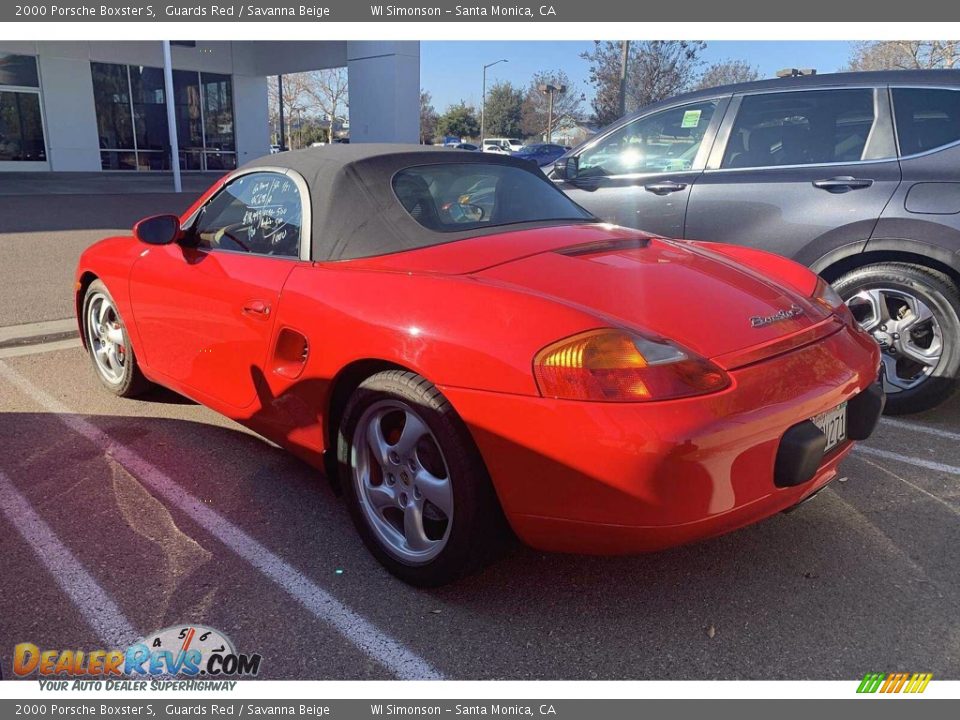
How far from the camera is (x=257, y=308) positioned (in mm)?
2850

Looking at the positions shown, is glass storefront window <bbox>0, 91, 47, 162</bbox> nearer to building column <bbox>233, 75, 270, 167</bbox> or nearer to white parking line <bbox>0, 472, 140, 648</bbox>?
building column <bbox>233, 75, 270, 167</bbox>

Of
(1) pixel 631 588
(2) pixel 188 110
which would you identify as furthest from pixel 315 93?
(1) pixel 631 588

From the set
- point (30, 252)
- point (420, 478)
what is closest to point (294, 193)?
point (420, 478)

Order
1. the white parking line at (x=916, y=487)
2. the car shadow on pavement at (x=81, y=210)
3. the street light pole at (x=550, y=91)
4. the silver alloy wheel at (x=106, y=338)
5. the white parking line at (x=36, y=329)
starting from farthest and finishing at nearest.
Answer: the street light pole at (x=550, y=91)
the car shadow on pavement at (x=81, y=210)
the white parking line at (x=36, y=329)
the silver alloy wheel at (x=106, y=338)
the white parking line at (x=916, y=487)

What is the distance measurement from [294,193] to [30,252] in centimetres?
769

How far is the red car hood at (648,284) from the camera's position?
7.23ft

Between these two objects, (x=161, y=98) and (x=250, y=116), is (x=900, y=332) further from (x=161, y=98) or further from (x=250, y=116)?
(x=250, y=116)

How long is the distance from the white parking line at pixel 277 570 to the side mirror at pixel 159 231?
1.04 m

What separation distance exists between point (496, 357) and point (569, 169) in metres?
3.38

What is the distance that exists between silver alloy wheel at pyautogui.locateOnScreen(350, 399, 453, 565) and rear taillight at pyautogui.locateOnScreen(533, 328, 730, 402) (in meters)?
0.48

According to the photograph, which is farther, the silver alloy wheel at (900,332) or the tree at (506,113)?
the tree at (506,113)

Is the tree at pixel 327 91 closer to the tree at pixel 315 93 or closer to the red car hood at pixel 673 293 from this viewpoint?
the tree at pixel 315 93

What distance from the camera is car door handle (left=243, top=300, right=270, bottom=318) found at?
2.81 meters

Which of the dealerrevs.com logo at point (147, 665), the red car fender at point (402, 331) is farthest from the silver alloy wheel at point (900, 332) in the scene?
the dealerrevs.com logo at point (147, 665)
